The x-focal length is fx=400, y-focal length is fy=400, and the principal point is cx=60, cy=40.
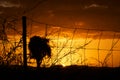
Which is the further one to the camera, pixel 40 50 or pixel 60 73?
pixel 40 50

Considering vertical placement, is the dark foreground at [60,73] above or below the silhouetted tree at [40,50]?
below

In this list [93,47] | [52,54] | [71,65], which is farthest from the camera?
[93,47]

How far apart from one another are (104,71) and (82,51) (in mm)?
714

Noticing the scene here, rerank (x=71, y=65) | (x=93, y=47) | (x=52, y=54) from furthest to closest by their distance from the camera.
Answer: (x=93, y=47), (x=71, y=65), (x=52, y=54)

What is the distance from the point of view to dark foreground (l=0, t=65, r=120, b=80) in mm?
8844

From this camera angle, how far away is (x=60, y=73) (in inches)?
368

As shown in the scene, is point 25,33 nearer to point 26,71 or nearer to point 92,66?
point 26,71

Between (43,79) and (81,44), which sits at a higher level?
(81,44)

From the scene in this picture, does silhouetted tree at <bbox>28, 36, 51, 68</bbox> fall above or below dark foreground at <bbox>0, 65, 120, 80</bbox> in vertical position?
above

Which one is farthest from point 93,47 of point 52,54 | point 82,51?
point 52,54

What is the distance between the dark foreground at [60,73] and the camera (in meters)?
8.84

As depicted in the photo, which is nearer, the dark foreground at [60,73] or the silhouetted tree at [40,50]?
the dark foreground at [60,73]

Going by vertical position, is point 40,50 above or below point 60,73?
above

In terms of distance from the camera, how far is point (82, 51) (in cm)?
958
